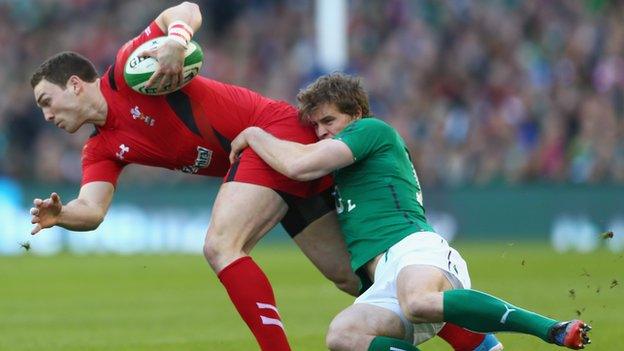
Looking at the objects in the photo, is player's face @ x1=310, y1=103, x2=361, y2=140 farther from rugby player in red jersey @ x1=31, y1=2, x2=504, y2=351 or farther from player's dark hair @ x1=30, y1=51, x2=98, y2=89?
player's dark hair @ x1=30, y1=51, x2=98, y2=89

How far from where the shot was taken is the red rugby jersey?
8.38 metres

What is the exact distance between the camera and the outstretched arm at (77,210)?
8.06 meters

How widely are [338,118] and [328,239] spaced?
809 mm

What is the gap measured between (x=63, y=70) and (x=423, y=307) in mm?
2832

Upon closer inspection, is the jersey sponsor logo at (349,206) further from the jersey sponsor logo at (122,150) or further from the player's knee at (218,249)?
the jersey sponsor logo at (122,150)

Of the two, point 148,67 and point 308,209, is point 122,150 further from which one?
point 308,209

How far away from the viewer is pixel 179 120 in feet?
27.5

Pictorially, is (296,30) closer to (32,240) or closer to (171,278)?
(32,240)

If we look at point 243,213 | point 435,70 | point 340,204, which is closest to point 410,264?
point 340,204

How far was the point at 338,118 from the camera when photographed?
26.5 ft

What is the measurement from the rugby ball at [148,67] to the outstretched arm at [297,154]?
1.67 ft

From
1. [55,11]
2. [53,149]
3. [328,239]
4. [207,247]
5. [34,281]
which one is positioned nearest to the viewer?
[207,247]

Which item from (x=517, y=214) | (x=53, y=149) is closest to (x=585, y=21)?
(x=517, y=214)

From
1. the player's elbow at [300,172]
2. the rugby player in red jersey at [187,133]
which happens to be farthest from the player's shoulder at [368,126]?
the rugby player in red jersey at [187,133]
